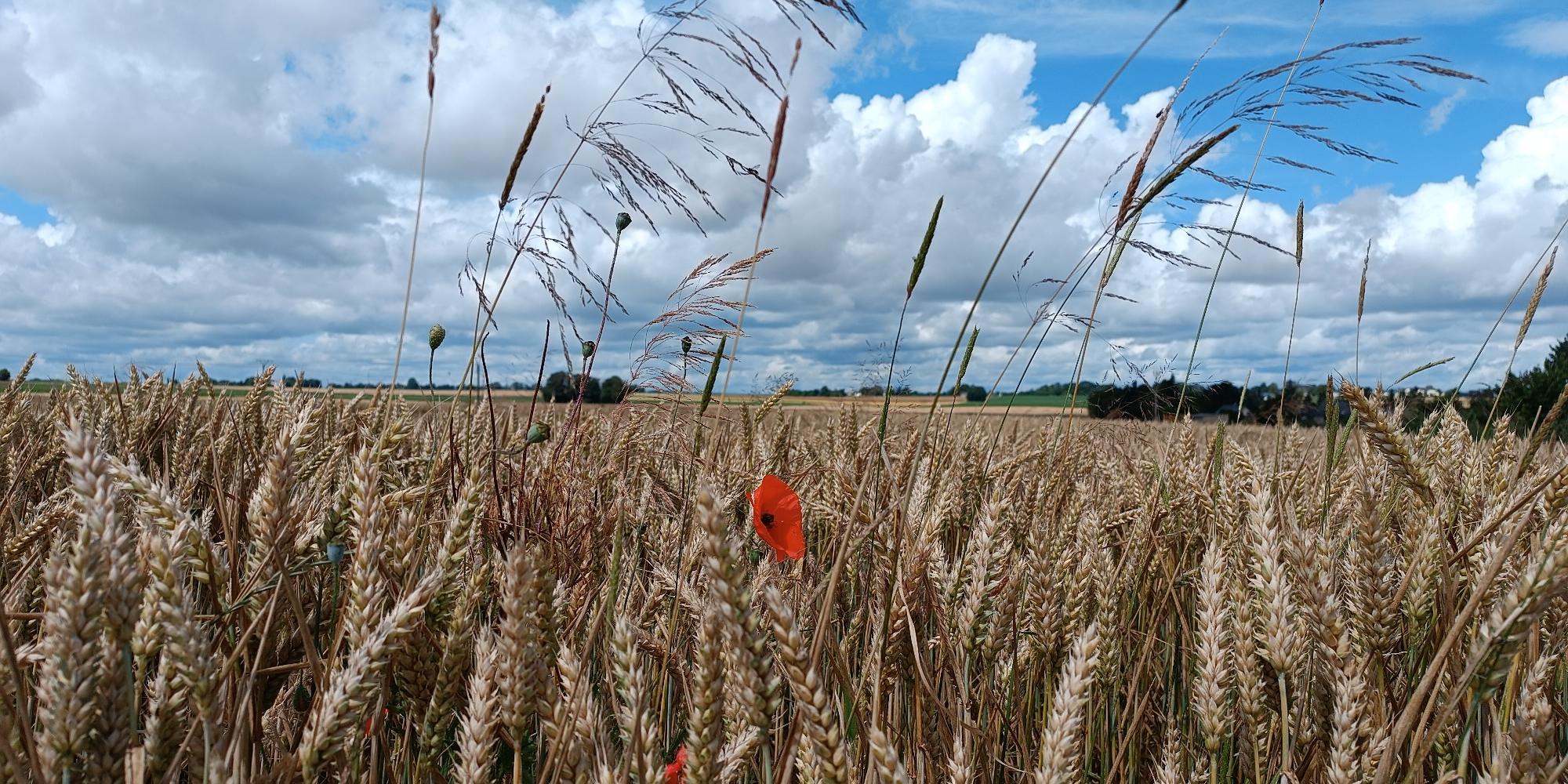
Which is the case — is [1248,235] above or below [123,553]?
above

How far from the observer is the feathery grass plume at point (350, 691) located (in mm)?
806

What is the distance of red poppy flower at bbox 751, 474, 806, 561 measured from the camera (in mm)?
1729

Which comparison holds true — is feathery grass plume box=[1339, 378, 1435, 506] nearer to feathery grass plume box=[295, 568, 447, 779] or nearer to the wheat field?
the wheat field

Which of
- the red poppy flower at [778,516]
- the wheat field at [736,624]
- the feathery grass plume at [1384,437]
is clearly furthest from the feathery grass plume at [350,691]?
the feathery grass plume at [1384,437]

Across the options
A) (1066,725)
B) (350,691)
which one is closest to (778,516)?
(1066,725)

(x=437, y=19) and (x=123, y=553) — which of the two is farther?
(x=437, y=19)

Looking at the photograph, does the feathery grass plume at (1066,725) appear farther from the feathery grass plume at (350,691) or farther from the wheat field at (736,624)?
the feathery grass plume at (350,691)

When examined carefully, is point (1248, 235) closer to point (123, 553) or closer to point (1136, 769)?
point (1136, 769)

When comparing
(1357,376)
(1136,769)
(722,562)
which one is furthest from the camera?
(1357,376)

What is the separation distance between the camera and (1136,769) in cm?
167

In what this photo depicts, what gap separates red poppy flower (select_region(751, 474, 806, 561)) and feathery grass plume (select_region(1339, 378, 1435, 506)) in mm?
961

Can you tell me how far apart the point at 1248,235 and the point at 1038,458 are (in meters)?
0.91

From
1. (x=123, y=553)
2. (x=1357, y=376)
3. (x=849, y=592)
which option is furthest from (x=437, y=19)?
(x=1357, y=376)

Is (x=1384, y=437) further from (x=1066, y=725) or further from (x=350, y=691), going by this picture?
(x=350, y=691)
